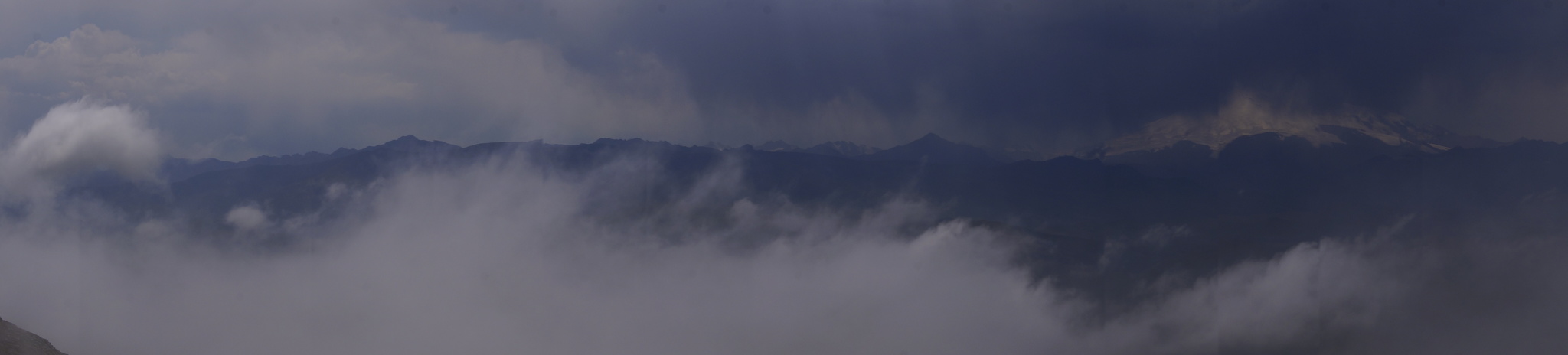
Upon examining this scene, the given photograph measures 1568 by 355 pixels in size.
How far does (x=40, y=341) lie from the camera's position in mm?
108062

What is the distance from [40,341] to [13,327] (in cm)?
326

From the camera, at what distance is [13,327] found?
107 metres

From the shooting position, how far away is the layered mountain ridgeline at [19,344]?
91938mm

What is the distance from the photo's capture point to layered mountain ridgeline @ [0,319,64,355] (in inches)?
3620

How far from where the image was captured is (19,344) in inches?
3846
